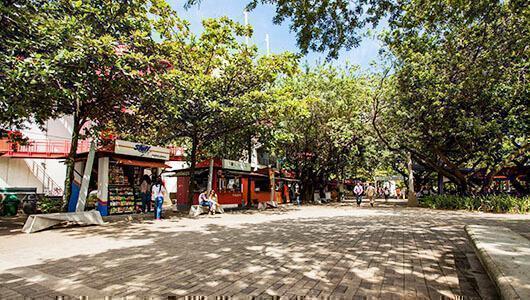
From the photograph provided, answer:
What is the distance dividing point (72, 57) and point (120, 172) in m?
7.14

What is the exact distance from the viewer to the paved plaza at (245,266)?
4.06 metres

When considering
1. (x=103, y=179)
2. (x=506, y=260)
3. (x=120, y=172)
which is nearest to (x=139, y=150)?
(x=120, y=172)

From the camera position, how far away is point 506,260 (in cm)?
401

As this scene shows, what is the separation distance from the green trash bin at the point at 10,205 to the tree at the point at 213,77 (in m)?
5.58

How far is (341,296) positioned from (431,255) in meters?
3.17

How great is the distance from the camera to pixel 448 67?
1697cm

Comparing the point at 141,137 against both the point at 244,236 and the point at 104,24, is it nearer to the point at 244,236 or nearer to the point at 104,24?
the point at 104,24

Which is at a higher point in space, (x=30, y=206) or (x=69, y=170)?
(x=69, y=170)

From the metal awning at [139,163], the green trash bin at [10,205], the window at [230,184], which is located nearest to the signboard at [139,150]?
the metal awning at [139,163]

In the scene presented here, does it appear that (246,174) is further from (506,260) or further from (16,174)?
(506,260)

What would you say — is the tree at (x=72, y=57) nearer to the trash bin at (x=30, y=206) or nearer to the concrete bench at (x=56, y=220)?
the concrete bench at (x=56, y=220)

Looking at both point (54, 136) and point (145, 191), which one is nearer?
point (145, 191)

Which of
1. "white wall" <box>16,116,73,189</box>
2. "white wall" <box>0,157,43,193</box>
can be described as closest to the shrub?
"white wall" <box>16,116,73,189</box>

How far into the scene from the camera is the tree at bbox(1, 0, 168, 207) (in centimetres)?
832
